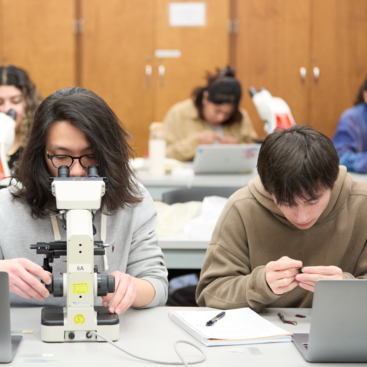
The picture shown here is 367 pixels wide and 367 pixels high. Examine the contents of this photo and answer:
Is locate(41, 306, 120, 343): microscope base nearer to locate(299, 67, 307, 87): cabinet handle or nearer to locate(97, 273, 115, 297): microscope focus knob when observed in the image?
locate(97, 273, 115, 297): microscope focus knob

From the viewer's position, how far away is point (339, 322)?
39.8 inches

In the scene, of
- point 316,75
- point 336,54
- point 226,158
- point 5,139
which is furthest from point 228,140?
point 5,139

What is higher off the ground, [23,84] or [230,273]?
[23,84]

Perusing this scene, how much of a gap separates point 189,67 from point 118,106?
740 mm

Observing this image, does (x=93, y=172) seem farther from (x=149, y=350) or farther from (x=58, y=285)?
(x=149, y=350)

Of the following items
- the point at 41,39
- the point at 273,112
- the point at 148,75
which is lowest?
the point at 273,112

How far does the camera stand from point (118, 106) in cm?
489

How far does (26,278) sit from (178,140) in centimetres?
306

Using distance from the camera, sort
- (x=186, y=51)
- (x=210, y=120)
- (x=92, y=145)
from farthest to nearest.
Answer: (x=186, y=51) → (x=210, y=120) → (x=92, y=145)

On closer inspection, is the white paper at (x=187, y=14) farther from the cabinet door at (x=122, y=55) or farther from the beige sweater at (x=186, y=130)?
the beige sweater at (x=186, y=130)

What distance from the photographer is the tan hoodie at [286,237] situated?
1423mm

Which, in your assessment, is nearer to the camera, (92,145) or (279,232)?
(92,145)

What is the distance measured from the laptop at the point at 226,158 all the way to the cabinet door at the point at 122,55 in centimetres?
168

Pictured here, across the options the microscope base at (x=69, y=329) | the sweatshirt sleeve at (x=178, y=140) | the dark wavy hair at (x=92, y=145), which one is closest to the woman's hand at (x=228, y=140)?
the sweatshirt sleeve at (x=178, y=140)
